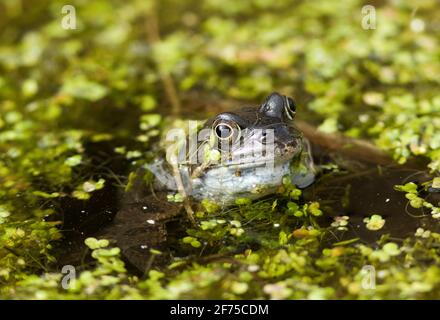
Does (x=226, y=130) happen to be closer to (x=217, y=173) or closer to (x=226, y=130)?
(x=226, y=130)

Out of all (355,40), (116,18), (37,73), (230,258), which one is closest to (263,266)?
(230,258)

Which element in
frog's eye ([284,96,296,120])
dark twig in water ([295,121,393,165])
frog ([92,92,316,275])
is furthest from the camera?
dark twig in water ([295,121,393,165])

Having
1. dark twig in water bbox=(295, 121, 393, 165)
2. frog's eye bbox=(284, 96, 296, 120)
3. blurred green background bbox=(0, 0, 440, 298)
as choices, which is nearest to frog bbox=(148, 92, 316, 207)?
frog's eye bbox=(284, 96, 296, 120)

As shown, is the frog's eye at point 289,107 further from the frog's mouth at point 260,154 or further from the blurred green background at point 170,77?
the blurred green background at point 170,77

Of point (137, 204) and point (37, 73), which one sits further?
point (37, 73)

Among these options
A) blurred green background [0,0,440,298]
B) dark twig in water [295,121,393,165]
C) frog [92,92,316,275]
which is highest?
blurred green background [0,0,440,298]

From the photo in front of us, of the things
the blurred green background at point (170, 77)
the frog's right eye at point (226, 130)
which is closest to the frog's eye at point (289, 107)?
the frog's right eye at point (226, 130)

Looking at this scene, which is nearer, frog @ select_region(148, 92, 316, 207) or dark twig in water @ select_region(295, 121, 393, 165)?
frog @ select_region(148, 92, 316, 207)

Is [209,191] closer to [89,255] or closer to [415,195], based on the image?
[89,255]

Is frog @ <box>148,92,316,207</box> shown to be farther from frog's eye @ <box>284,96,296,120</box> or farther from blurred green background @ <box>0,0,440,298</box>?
blurred green background @ <box>0,0,440,298</box>
